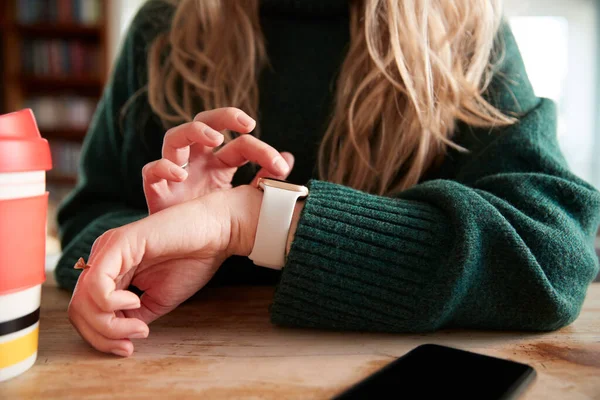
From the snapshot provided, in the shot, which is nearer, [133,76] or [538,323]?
[538,323]

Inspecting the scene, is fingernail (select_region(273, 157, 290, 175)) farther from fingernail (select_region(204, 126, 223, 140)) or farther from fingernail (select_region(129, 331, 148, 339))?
fingernail (select_region(129, 331, 148, 339))

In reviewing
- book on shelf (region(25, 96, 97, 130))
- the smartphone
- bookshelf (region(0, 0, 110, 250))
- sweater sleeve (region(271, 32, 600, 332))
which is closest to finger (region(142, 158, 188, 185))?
sweater sleeve (region(271, 32, 600, 332))

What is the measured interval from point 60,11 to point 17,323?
3274 millimetres

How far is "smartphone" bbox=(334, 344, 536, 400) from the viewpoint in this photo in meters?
0.35

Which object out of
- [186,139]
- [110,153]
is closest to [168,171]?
[186,139]

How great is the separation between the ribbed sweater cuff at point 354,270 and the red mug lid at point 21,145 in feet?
0.75

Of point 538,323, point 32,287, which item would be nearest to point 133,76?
point 32,287

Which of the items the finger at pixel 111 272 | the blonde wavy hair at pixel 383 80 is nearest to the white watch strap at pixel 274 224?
the finger at pixel 111 272

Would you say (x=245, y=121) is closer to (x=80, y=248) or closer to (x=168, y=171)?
(x=168, y=171)

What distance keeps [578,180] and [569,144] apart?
2.67 meters

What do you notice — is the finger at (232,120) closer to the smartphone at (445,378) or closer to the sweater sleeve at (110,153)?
the smartphone at (445,378)

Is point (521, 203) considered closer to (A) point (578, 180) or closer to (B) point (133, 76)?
(A) point (578, 180)

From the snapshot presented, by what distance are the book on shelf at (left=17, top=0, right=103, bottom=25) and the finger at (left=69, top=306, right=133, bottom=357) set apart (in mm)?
3152

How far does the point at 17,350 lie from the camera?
1.25ft
